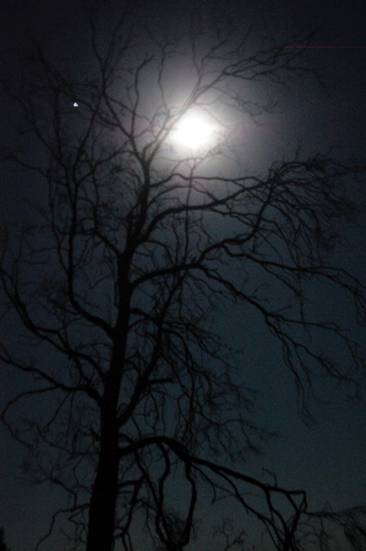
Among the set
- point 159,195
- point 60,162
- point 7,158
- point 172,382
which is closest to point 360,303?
point 172,382

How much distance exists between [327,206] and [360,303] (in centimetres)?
108

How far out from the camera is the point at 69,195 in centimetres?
633

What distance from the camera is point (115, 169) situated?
6.55 meters

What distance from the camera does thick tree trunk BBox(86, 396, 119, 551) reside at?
501 cm

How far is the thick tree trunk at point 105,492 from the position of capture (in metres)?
5.01

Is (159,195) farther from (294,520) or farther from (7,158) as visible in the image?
(294,520)

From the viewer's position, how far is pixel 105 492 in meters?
5.23

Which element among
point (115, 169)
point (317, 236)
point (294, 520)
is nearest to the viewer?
point (294, 520)

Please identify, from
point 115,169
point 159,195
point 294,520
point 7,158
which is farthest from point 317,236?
point 7,158

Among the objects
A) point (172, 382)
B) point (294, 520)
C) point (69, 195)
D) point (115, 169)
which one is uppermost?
point (115, 169)

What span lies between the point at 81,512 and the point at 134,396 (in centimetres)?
132

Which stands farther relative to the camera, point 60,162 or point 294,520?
point 60,162

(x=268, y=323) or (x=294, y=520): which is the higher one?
(x=268, y=323)

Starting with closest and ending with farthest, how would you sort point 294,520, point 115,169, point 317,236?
point 294,520 < point 317,236 < point 115,169
